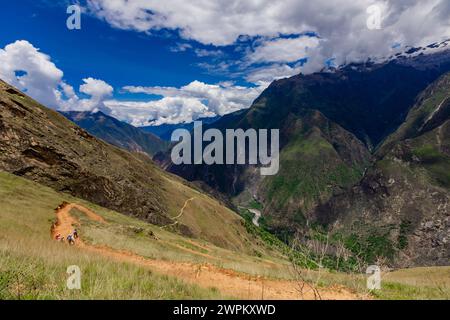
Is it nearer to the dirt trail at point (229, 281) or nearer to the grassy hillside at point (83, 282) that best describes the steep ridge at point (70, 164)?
the dirt trail at point (229, 281)

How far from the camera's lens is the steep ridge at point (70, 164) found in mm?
67125

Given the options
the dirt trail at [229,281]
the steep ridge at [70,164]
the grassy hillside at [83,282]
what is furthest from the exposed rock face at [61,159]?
the grassy hillside at [83,282]

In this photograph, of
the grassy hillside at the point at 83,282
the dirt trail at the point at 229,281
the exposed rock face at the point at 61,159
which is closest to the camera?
the grassy hillside at the point at 83,282

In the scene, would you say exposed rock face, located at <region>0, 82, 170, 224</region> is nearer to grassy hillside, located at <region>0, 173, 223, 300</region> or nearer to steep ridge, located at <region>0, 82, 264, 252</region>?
steep ridge, located at <region>0, 82, 264, 252</region>

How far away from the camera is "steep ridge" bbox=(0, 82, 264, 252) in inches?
2643

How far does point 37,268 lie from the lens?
35.0ft

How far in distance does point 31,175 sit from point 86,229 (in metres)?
31.1

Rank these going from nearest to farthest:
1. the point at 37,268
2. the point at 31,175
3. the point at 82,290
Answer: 1. the point at 82,290
2. the point at 37,268
3. the point at 31,175

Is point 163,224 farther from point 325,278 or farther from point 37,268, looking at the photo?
point 37,268

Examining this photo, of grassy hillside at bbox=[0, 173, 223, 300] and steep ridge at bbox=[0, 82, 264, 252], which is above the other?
steep ridge at bbox=[0, 82, 264, 252]

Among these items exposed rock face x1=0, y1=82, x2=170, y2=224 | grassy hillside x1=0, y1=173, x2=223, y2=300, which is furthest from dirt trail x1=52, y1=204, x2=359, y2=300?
exposed rock face x1=0, y1=82, x2=170, y2=224

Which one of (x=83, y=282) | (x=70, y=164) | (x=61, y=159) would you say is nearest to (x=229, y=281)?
(x=83, y=282)

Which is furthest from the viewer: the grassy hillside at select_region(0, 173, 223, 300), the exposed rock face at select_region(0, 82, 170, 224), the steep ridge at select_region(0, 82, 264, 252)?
the steep ridge at select_region(0, 82, 264, 252)
